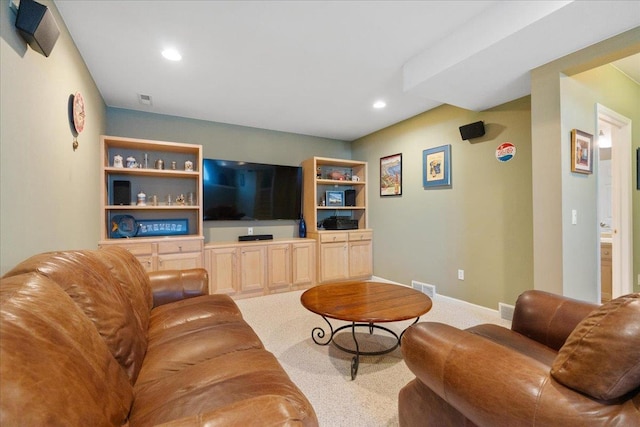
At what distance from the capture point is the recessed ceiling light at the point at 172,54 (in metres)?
2.22

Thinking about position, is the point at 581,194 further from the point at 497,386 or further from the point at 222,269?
the point at 222,269

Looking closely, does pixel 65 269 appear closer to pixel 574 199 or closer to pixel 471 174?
pixel 574 199

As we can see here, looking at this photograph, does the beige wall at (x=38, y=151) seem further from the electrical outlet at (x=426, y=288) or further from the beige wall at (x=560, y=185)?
the electrical outlet at (x=426, y=288)

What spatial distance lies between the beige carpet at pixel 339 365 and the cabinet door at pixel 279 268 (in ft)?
1.71

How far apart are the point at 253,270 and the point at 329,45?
2.70m

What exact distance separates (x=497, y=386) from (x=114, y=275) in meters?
1.70

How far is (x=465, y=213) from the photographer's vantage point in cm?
318

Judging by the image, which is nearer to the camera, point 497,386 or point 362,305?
point 497,386

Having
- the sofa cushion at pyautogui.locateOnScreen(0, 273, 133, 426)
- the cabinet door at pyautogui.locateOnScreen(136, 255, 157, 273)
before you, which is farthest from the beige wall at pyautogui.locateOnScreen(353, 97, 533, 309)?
the sofa cushion at pyautogui.locateOnScreen(0, 273, 133, 426)

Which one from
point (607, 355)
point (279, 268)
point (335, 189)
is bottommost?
point (279, 268)

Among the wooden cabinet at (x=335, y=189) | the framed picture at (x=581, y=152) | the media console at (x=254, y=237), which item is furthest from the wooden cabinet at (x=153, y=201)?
the framed picture at (x=581, y=152)

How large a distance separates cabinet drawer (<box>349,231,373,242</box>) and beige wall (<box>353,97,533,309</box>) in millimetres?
206

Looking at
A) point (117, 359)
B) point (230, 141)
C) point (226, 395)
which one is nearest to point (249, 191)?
point (230, 141)

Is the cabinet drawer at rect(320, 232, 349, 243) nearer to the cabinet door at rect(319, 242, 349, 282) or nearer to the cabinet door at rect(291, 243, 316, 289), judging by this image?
the cabinet door at rect(319, 242, 349, 282)
